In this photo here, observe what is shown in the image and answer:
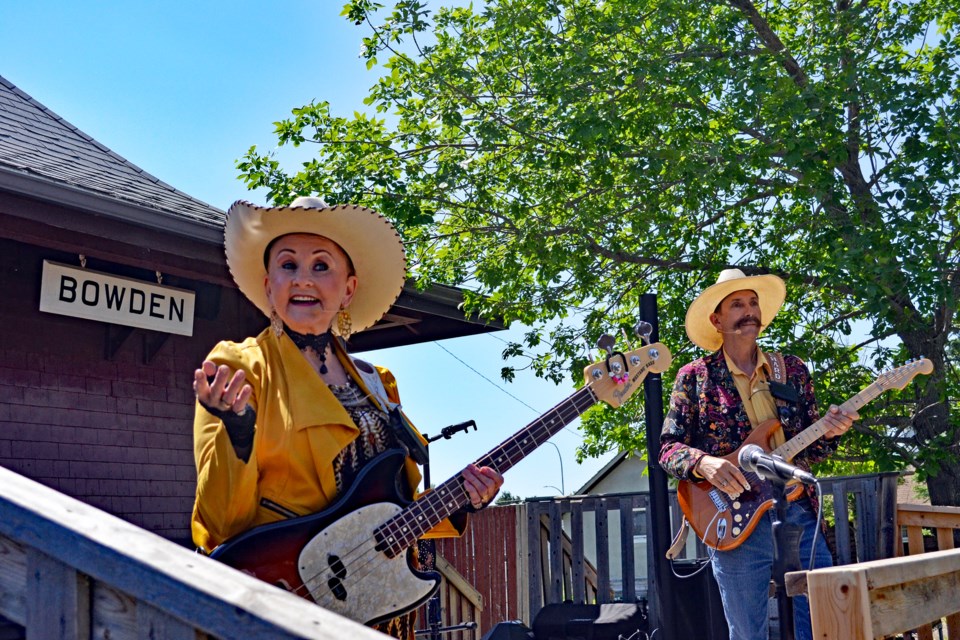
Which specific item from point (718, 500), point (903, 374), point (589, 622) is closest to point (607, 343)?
point (718, 500)

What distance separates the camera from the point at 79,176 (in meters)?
6.12

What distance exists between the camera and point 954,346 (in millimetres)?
9750

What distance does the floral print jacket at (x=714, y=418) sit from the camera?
442 centimetres

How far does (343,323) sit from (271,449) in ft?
2.23

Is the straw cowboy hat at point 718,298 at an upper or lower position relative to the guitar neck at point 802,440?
upper

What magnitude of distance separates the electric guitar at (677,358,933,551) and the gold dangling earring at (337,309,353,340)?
1.66 metres

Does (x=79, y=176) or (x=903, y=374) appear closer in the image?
(x=903, y=374)

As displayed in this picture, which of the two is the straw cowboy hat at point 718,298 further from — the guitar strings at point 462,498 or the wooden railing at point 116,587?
the wooden railing at point 116,587

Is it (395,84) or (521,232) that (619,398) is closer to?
(521,232)

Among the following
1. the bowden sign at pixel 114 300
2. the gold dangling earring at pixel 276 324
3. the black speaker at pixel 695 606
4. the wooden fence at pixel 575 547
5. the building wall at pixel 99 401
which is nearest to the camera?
the gold dangling earring at pixel 276 324

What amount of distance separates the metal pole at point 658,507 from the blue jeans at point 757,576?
1.72m

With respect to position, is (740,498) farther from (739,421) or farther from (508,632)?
(508,632)

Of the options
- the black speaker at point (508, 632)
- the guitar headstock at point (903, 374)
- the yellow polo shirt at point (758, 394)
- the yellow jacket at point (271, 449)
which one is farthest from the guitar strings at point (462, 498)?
the black speaker at point (508, 632)

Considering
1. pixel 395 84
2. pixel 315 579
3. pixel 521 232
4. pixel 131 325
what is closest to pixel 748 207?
pixel 521 232
